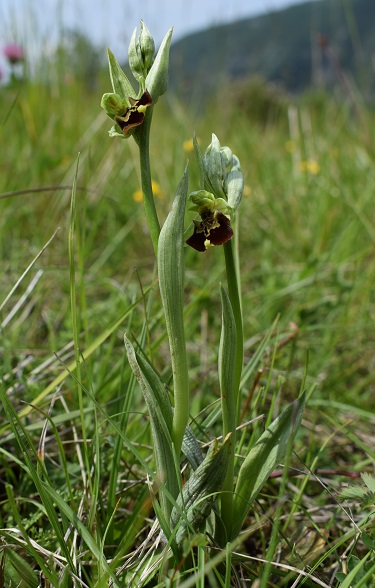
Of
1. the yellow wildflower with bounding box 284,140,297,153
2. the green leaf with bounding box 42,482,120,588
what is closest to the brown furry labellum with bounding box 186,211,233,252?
the green leaf with bounding box 42,482,120,588

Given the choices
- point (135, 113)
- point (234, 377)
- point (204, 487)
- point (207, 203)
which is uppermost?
point (135, 113)

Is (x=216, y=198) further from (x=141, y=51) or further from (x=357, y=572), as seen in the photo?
(x=357, y=572)

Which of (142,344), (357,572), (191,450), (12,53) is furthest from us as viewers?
(12,53)

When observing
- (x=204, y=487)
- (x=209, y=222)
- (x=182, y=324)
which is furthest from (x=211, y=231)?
(x=204, y=487)

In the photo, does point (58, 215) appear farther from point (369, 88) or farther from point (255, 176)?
point (369, 88)

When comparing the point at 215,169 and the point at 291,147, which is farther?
the point at 291,147

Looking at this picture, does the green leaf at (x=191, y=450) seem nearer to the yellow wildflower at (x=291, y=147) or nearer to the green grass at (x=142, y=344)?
the green grass at (x=142, y=344)

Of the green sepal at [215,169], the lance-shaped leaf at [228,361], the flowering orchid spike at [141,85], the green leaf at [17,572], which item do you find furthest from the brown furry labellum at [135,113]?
the green leaf at [17,572]
